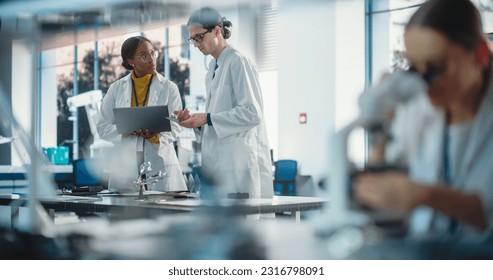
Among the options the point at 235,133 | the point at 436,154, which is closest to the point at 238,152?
the point at 235,133

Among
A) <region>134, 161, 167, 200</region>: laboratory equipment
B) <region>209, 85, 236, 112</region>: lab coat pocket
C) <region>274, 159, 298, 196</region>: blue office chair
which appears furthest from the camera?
<region>134, 161, 167, 200</region>: laboratory equipment

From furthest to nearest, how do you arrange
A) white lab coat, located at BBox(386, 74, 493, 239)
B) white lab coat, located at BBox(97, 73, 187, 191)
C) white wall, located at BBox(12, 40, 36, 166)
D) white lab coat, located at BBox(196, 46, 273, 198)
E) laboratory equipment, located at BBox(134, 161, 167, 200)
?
laboratory equipment, located at BBox(134, 161, 167, 200) < white lab coat, located at BBox(97, 73, 187, 191) < white lab coat, located at BBox(196, 46, 273, 198) < white wall, located at BBox(12, 40, 36, 166) < white lab coat, located at BBox(386, 74, 493, 239)

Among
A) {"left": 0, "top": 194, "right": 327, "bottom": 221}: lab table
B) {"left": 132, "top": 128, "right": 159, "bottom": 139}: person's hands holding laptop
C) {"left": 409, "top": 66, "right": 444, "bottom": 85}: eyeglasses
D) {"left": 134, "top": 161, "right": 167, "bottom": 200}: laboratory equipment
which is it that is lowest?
{"left": 0, "top": 194, "right": 327, "bottom": 221}: lab table

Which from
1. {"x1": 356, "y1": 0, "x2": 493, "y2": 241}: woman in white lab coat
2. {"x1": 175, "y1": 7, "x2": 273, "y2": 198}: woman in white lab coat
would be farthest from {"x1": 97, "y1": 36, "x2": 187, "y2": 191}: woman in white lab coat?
{"x1": 356, "y1": 0, "x2": 493, "y2": 241}: woman in white lab coat

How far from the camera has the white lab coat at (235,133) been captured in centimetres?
162

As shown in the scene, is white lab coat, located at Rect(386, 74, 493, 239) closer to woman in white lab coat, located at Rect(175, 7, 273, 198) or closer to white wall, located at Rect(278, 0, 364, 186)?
white wall, located at Rect(278, 0, 364, 186)

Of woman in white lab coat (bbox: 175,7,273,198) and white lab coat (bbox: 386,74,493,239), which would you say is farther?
woman in white lab coat (bbox: 175,7,273,198)

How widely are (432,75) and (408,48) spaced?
2.4 inches

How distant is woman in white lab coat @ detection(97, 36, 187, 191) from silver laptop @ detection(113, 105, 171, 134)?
18 millimetres

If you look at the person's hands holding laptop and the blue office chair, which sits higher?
the person's hands holding laptop

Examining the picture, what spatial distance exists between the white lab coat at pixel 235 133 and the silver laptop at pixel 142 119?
0.21 metres

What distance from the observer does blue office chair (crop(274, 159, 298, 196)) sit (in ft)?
4.56

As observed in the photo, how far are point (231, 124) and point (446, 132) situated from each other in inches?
29.7
